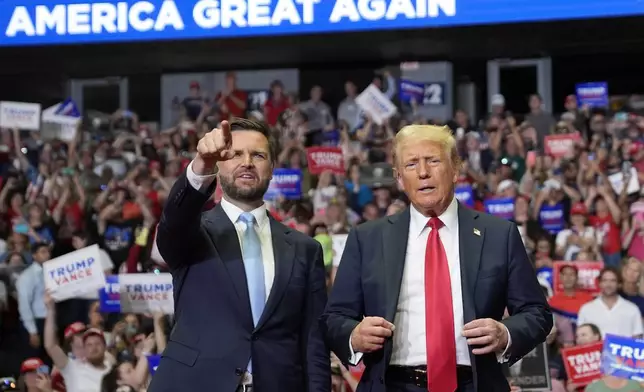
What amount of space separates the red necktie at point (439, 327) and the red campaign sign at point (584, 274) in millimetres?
4463

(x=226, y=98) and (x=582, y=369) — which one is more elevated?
(x=226, y=98)

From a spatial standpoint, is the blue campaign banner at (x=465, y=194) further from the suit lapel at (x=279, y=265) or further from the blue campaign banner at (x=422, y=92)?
the suit lapel at (x=279, y=265)

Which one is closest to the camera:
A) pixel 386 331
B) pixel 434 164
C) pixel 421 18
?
pixel 386 331

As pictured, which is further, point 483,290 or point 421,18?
point 421,18

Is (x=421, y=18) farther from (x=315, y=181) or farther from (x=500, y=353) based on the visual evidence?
(x=500, y=353)

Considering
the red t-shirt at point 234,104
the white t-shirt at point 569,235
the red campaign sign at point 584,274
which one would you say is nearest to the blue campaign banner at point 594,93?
the white t-shirt at point 569,235

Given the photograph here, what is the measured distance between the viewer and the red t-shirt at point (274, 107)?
1096 cm

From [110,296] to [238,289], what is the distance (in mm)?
4389

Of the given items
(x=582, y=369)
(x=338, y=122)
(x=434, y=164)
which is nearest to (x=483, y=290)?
(x=434, y=164)

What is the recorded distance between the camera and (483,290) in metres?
2.65

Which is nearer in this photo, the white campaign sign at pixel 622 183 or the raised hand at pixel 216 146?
the raised hand at pixel 216 146

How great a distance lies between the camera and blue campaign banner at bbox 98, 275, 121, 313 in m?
7.07

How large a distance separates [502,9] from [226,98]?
399 cm

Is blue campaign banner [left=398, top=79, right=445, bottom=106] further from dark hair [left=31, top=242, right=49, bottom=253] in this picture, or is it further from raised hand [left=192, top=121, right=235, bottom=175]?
raised hand [left=192, top=121, right=235, bottom=175]
